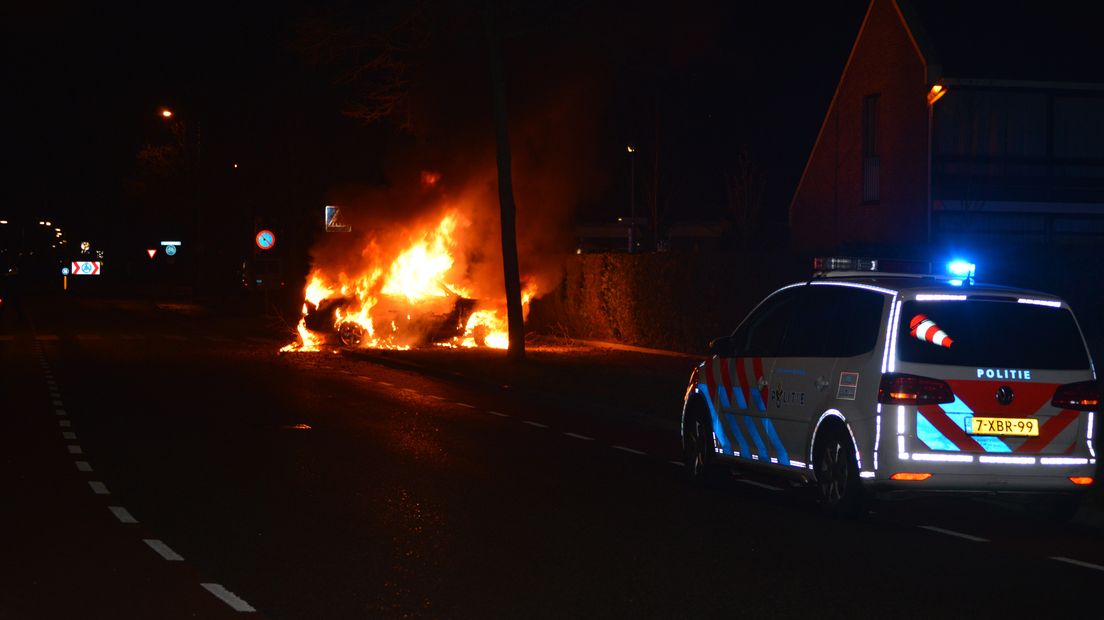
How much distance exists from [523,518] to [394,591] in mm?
2649

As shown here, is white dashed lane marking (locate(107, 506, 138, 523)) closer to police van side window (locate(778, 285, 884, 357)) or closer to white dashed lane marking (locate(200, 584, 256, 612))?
white dashed lane marking (locate(200, 584, 256, 612))

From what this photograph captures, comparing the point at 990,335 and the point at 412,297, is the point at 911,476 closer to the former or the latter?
the point at 990,335

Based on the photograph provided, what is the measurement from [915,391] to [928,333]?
458 millimetres

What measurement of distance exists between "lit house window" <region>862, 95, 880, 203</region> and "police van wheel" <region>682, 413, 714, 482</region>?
1958 centimetres

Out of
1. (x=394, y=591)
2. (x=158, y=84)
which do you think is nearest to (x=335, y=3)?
(x=394, y=591)

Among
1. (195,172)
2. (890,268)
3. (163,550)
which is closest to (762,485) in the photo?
(890,268)

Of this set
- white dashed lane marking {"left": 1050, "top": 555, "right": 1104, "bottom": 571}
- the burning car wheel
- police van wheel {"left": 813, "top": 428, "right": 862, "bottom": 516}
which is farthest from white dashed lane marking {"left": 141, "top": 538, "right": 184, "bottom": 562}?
the burning car wheel

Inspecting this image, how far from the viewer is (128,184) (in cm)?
7300

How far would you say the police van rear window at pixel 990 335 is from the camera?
34.6ft

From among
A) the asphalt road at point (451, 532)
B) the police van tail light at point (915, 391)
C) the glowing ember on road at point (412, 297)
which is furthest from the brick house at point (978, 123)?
the police van tail light at point (915, 391)

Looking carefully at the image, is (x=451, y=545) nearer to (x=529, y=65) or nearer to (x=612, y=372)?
(x=612, y=372)

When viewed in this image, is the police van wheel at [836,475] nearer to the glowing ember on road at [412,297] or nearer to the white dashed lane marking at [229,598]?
the white dashed lane marking at [229,598]

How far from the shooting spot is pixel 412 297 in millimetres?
31828

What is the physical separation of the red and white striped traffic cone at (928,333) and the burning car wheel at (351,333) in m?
22.2
